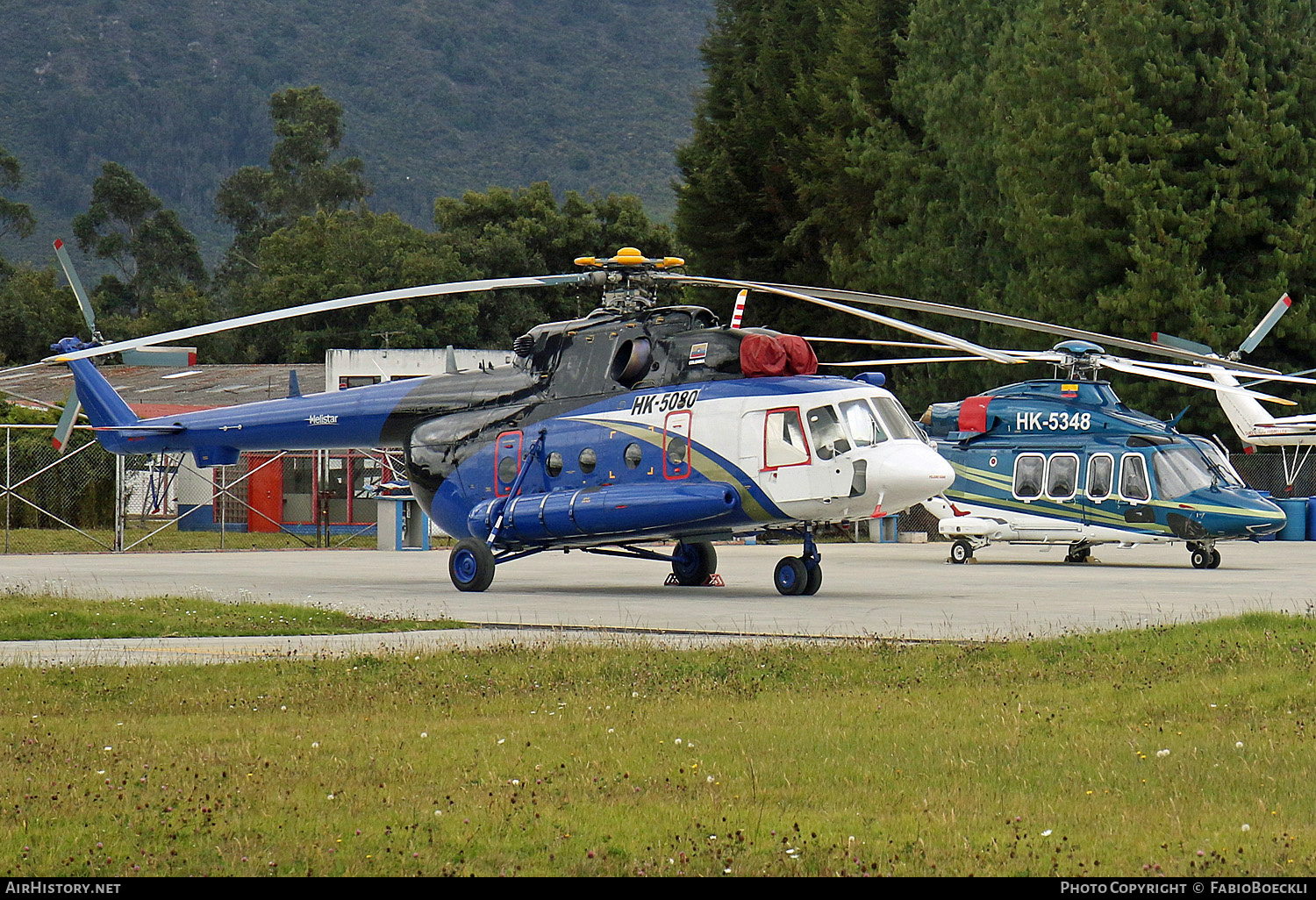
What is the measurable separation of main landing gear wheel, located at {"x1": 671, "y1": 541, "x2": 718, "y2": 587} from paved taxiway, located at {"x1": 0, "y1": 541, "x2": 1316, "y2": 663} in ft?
1.15

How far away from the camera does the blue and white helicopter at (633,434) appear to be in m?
18.9

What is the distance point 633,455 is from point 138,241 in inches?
4149

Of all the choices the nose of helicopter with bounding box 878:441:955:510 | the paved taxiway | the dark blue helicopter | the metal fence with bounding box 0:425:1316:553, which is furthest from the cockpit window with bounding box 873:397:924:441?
the metal fence with bounding box 0:425:1316:553

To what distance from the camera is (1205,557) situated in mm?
27484

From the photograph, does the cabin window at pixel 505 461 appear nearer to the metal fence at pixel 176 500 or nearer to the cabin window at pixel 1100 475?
the cabin window at pixel 1100 475

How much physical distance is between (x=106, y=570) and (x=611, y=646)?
1529cm

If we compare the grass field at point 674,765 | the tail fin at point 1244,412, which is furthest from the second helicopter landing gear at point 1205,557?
the grass field at point 674,765

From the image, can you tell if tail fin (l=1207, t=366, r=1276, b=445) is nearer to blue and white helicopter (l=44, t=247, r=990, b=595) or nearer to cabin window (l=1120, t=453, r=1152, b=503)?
cabin window (l=1120, t=453, r=1152, b=503)

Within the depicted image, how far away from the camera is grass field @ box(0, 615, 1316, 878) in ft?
19.5

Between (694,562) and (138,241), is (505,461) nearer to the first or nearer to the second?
(694,562)

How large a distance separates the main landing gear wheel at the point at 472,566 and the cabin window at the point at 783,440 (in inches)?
165

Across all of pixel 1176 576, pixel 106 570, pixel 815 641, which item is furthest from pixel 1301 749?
pixel 106 570

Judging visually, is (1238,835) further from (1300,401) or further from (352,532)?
(1300,401)

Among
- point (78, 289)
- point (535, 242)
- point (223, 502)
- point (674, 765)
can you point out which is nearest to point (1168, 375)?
point (674, 765)
